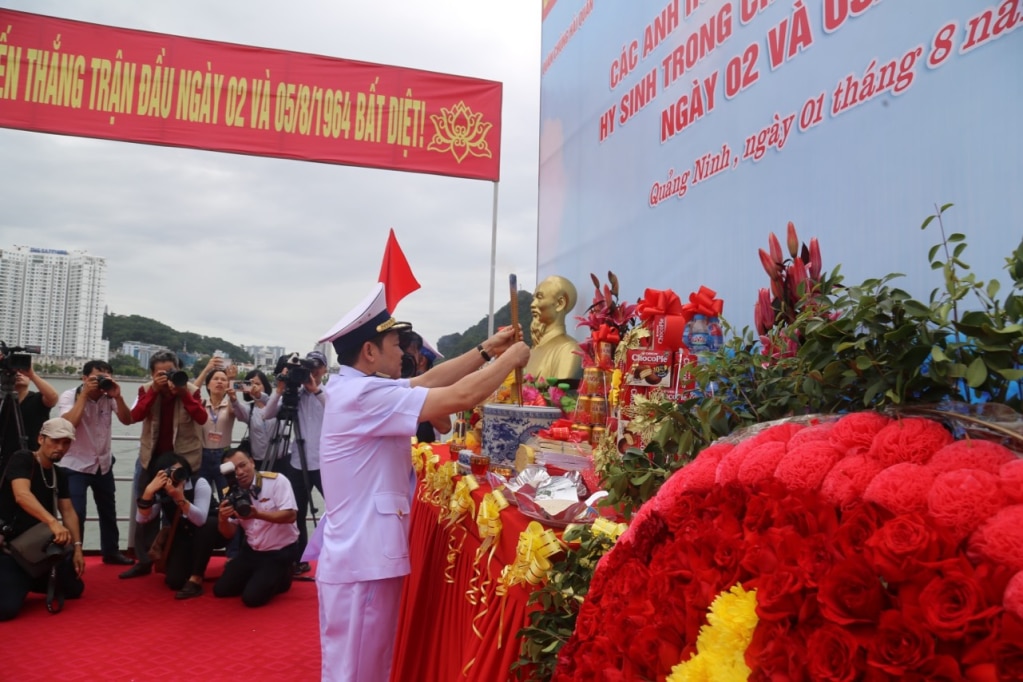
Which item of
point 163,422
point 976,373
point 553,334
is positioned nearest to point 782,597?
point 976,373

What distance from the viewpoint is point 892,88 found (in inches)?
70.8

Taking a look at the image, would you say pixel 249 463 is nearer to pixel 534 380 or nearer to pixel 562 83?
pixel 534 380

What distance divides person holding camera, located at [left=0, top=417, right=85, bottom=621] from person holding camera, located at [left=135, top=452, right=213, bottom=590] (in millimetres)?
425

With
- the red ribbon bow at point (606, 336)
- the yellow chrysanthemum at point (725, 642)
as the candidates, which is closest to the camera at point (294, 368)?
the red ribbon bow at point (606, 336)

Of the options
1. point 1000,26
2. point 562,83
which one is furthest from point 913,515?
point 562,83

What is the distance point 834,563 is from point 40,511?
13.5ft

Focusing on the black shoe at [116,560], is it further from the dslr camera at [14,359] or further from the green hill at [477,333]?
the green hill at [477,333]

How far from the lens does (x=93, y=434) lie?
4.25m

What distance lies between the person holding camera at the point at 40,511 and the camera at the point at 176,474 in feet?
1.64

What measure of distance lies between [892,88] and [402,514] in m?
1.72

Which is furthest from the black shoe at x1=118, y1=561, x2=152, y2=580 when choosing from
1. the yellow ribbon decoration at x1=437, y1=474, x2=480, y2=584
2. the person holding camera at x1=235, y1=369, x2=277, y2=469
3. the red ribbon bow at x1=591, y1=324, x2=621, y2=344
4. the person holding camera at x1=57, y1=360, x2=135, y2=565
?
the red ribbon bow at x1=591, y1=324, x2=621, y2=344

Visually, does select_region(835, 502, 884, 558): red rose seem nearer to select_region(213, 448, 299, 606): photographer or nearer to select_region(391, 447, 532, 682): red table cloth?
select_region(391, 447, 532, 682): red table cloth

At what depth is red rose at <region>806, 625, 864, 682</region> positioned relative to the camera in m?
0.55

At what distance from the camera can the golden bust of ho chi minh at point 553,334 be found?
130 inches
